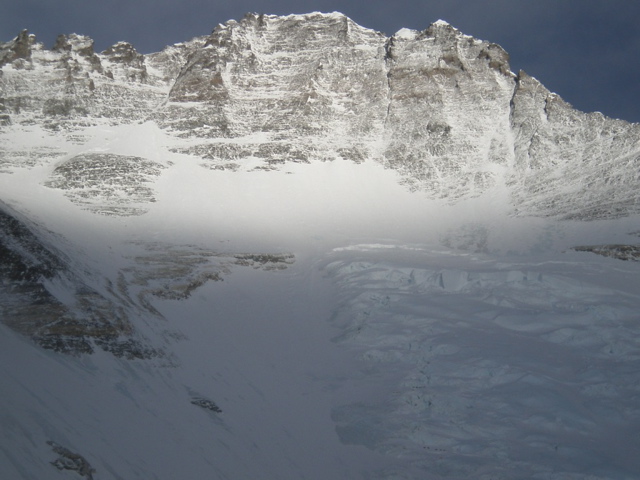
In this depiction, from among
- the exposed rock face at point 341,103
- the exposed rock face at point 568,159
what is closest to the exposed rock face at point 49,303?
the exposed rock face at point 568,159

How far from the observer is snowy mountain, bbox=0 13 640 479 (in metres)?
19.0

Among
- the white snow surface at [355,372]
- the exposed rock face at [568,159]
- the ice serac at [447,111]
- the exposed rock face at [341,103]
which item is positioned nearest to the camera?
the white snow surface at [355,372]

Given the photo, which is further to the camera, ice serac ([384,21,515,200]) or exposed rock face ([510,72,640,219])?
ice serac ([384,21,515,200])

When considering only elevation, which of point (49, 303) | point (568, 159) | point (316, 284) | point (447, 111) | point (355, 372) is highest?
point (447, 111)

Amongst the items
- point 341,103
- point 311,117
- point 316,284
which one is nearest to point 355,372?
point 316,284

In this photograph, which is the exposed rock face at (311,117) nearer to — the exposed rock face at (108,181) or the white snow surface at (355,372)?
the exposed rock face at (108,181)

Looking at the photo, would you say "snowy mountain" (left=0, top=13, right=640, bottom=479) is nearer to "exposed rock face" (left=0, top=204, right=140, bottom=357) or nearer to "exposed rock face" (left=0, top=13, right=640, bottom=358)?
"exposed rock face" (left=0, top=204, right=140, bottom=357)

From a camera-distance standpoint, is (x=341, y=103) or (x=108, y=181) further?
(x=341, y=103)

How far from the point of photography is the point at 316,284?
137ft

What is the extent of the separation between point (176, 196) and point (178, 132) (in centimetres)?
2789

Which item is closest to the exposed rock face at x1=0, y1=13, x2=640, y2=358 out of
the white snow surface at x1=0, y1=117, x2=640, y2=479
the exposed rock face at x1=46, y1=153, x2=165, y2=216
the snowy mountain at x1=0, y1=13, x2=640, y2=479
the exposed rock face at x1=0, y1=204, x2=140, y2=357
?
the exposed rock face at x1=46, y1=153, x2=165, y2=216

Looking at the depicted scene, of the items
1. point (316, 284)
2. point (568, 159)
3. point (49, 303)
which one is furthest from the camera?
point (568, 159)

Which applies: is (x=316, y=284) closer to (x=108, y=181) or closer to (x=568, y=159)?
(x=108, y=181)

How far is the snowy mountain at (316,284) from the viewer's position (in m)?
19.0
